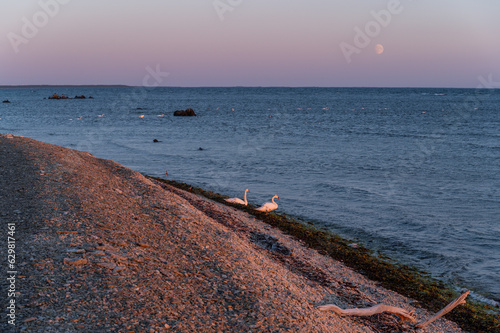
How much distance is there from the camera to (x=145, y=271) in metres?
7.38

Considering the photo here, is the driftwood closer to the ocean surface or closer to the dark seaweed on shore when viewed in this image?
the dark seaweed on shore

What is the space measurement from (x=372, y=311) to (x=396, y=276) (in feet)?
12.1

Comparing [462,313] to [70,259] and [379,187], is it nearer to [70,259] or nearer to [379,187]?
[70,259]

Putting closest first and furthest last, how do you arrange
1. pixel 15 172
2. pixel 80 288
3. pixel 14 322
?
pixel 14 322 → pixel 80 288 → pixel 15 172

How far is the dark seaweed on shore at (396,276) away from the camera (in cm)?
1004

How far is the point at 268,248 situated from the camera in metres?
12.7

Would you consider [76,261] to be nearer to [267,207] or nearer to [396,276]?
[396,276]

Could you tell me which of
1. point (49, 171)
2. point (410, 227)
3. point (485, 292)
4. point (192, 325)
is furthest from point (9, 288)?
point (410, 227)

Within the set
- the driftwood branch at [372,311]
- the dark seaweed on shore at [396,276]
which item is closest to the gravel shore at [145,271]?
the driftwood branch at [372,311]

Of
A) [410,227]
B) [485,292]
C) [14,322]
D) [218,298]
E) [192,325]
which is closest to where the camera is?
[14,322]

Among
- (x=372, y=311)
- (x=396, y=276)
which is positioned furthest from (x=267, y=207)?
(x=372, y=311)

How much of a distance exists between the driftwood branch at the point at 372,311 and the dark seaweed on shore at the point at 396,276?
1663 millimetres

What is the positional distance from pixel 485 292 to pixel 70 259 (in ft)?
36.4

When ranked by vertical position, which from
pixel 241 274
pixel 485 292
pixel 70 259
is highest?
pixel 70 259
